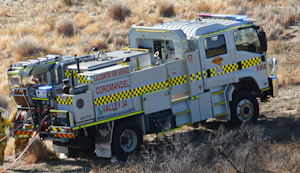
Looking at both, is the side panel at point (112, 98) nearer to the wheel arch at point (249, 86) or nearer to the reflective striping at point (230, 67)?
the reflective striping at point (230, 67)

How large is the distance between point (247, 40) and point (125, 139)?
4.20 meters

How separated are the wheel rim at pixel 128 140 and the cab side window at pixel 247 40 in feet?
11.7

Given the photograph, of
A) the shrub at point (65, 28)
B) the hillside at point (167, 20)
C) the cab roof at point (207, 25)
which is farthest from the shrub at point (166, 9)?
the cab roof at point (207, 25)

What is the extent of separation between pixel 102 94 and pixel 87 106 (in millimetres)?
443

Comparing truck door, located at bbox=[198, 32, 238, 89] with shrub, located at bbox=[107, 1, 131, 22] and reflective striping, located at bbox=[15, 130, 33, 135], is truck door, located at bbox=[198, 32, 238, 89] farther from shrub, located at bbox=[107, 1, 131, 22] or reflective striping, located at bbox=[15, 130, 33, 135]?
shrub, located at bbox=[107, 1, 131, 22]

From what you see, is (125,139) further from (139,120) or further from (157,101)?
(157,101)

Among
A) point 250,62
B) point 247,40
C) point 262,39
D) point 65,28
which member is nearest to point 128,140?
point 250,62

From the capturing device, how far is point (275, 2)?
2542 centimetres

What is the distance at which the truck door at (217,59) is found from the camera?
12.5 metres

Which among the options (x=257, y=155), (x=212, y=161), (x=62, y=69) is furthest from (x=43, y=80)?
(x=257, y=155)

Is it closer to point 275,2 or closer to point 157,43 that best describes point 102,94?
point 157,43

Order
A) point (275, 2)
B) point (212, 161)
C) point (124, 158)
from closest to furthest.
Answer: point (212, 161)
point (124, 158)
point (275, 2)

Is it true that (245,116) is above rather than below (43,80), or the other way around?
below

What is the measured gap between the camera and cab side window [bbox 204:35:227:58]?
41.1ft
